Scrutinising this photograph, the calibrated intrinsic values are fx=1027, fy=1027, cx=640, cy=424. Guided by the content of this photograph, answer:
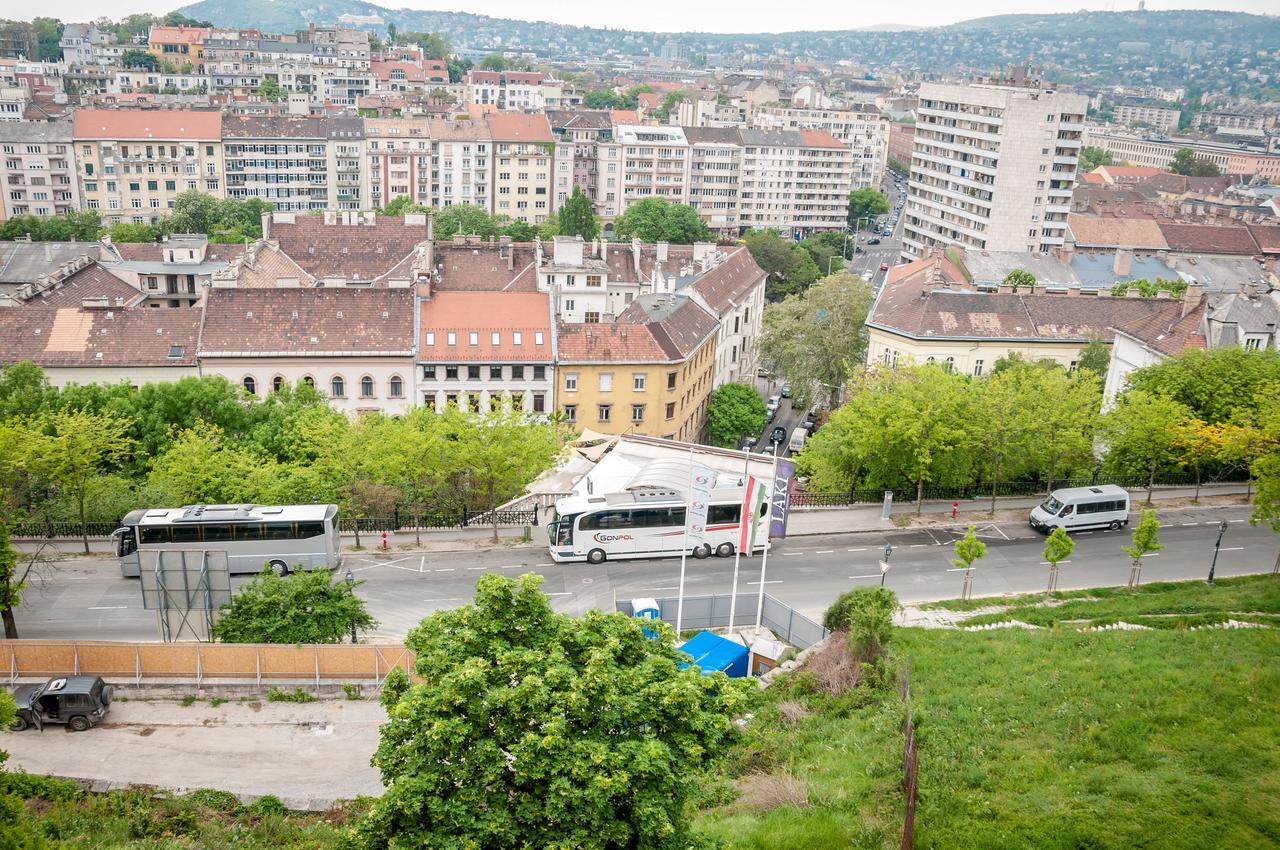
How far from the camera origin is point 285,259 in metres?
96.3

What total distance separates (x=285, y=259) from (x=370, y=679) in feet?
231

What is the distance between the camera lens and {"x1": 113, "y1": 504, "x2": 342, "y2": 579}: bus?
43594 mm

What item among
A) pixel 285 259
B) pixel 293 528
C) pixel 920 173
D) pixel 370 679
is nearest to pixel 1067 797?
pixel 370 679

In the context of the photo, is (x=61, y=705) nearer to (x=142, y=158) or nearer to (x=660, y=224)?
(x=660, y=224)

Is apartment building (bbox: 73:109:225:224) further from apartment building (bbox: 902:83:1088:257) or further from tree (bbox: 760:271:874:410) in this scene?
apartment building (bbox: 902:83:1088:257)

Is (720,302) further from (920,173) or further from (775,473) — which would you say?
(920,173)

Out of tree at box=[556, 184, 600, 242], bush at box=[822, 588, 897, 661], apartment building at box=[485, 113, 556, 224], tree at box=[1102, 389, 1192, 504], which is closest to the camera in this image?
bush at box=[822, 588, 897, 661]

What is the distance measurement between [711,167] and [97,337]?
144 m

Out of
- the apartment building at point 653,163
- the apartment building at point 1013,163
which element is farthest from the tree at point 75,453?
the apartment building at point 653,163

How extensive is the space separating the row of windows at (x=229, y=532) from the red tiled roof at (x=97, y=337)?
2705cm

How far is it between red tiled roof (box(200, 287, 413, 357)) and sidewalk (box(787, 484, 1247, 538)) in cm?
3182

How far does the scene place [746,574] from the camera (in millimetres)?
46500

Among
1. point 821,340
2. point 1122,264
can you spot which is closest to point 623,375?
point 821,340

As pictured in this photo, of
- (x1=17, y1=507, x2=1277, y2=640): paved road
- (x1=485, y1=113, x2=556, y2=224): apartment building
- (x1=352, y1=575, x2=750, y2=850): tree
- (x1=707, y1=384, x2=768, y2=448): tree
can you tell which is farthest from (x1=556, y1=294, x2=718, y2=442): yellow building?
(x1=485, y1=113, x2=556, y2=224): apartment building
